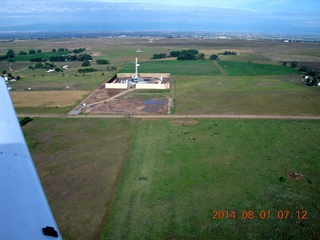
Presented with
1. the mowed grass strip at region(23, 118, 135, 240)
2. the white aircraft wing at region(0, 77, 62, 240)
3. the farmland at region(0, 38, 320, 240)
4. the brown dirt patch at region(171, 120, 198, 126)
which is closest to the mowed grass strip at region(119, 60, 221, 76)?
the farmland at region(0, 38, 320, 240)

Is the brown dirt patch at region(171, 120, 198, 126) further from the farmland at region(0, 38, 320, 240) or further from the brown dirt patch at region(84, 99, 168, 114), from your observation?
the brown dirt patch at region(84, 99, 168, 114)

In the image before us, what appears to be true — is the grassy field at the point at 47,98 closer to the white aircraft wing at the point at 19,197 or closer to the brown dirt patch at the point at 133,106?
the brown dirt patch at the point at 133,106

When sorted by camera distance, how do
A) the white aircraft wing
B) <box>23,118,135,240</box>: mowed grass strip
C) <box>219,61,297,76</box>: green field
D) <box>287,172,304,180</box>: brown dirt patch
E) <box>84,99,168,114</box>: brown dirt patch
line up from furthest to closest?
<box>219,61,297,76</box>: green field → <box>84,99,168,114</box>: brown dirt patch → <box>287,172,304,180</box>: brown dirt patch → <box>23,118,135,240</box>: mowed grass strip → the white aircraft wing

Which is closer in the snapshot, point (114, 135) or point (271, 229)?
point (271, 229)

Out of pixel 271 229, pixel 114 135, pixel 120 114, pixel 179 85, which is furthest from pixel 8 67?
pixel 271 229

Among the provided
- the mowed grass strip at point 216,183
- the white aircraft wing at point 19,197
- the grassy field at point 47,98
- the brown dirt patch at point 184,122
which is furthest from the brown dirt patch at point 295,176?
the grassy field at point 47,98

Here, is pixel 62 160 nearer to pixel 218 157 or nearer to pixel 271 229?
pixel 218 157
